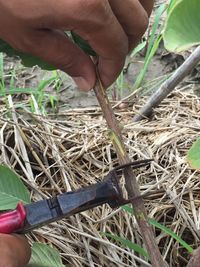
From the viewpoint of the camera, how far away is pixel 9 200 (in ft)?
3.83

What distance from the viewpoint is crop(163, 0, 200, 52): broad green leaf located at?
816 millimetres

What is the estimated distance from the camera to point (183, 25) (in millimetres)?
828

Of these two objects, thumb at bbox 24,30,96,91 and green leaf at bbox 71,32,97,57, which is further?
green leaf at bbox 71,32,97,57

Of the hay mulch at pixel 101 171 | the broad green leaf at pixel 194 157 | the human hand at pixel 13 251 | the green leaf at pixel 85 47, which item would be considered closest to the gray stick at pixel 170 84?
the hay mulch at pixel 101 171

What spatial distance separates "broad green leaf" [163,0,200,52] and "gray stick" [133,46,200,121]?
0.62 m

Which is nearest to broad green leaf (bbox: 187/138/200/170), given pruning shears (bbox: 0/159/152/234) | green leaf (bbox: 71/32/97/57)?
pruning shears (bbox: 0/159/152/234)

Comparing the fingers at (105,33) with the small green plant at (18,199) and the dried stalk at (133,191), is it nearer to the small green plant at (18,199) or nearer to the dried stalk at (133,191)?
the dried stalk at (133,191)

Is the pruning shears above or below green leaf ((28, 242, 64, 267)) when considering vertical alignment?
above

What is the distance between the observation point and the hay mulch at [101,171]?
1305 mm

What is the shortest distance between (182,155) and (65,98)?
67cm

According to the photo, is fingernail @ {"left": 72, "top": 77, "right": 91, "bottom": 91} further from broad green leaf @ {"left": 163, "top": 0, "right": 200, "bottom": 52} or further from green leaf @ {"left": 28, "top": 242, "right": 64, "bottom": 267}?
green leaf @ {"left": 28, "top": 242, "right": 64, "bottom": 267}

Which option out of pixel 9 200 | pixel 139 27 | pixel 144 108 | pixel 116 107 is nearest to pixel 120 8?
pixel 139 27

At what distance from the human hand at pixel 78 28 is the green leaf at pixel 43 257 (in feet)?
1.17

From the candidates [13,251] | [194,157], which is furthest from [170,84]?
[13,251]
